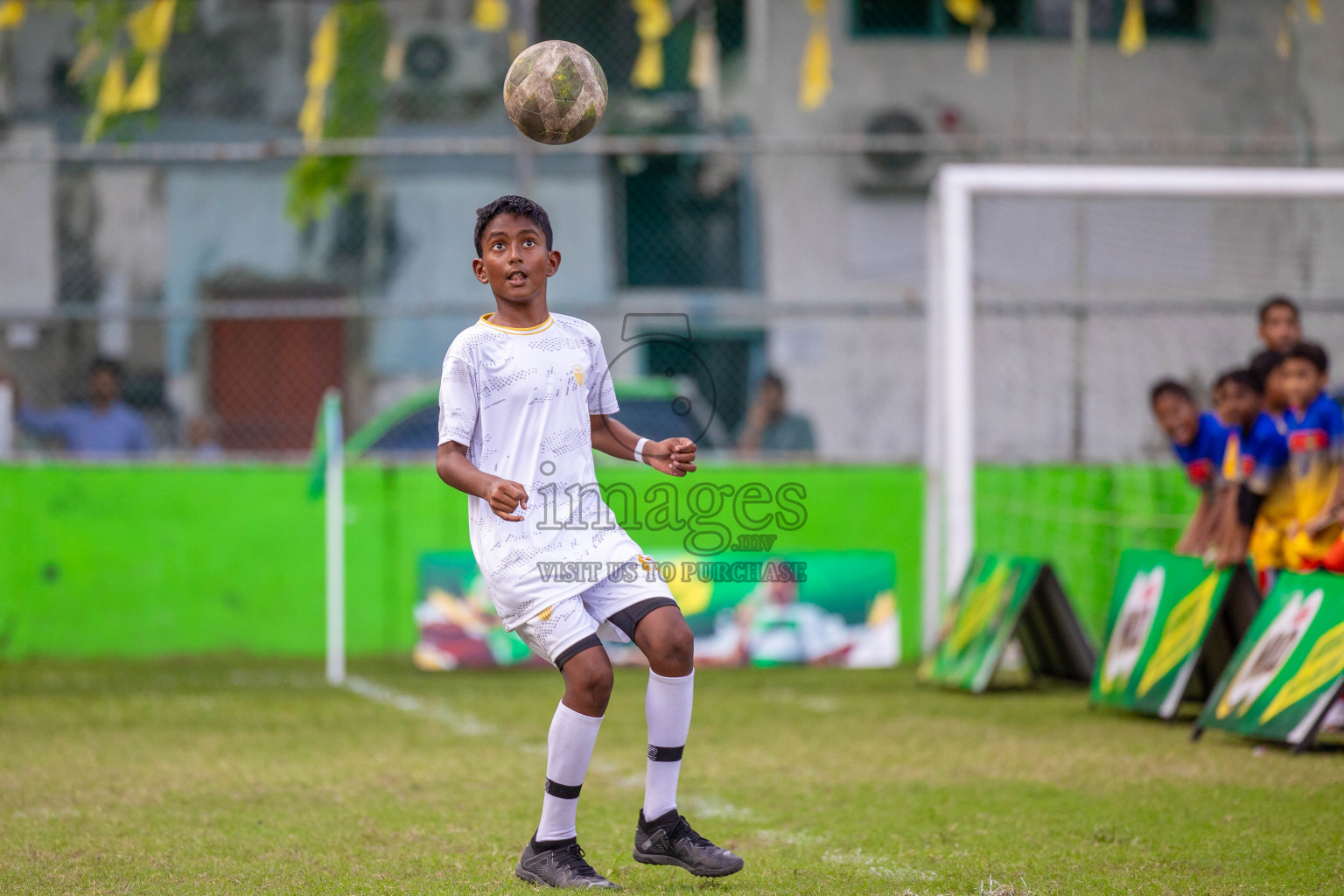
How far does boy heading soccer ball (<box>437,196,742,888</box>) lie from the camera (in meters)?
4.29

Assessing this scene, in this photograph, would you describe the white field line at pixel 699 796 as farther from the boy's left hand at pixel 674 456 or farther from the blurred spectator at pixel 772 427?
the blurred spectator at pixel 772 427

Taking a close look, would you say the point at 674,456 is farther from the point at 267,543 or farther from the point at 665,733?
the point at 267,543

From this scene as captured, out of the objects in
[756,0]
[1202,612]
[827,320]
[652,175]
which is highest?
[756,0]

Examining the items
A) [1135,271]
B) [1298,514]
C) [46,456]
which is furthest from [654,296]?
[1298,514]

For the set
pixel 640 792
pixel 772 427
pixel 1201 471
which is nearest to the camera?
pixel 640 792

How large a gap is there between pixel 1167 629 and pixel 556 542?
4584mm

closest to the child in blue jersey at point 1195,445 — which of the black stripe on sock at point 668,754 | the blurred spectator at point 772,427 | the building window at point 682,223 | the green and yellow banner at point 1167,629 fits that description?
the green and yellow banner at point 1167,629

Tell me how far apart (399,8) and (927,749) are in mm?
12526

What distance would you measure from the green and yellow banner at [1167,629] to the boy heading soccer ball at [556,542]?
3990 millimetres

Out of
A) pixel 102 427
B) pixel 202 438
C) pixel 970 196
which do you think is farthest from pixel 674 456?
pixel 202 438

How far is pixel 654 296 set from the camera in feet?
49.2

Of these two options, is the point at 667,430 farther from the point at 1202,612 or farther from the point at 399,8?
the point at 399,8

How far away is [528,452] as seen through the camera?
Result: 14.3ft

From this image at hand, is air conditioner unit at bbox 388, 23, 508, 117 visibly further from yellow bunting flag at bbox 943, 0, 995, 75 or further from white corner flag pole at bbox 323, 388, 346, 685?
white corner flag pole at bbox 323, 388, 346, 685
